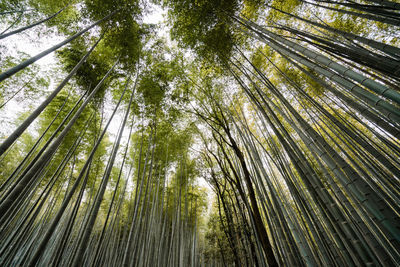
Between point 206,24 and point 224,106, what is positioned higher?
point 206,24

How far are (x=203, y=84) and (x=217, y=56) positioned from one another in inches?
35.9

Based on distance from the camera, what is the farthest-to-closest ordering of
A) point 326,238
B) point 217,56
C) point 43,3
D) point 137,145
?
point 137,145 → point 217,56 → point 43,3 → point 326,238

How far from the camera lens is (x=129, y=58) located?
11.9ft

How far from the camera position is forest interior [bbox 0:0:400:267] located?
1346 millimetres

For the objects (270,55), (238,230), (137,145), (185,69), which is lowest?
A: (238,230)

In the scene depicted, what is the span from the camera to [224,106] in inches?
170

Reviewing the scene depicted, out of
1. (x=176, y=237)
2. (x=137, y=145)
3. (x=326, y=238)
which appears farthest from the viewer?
(x=137, y=145)

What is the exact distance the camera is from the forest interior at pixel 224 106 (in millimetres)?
1346

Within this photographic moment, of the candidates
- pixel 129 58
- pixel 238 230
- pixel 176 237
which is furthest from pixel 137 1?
pixel 176 237

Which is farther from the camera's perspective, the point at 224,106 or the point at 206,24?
the point at 224,106

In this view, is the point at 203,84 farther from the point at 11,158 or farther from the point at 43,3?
the point at 11,158

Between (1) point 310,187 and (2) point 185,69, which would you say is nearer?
(1) point 310,187

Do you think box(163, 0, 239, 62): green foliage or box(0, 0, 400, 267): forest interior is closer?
box(0, 0, 400, 267): forest interior

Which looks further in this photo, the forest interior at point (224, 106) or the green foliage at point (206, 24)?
the green foliage at point (206, 24)
